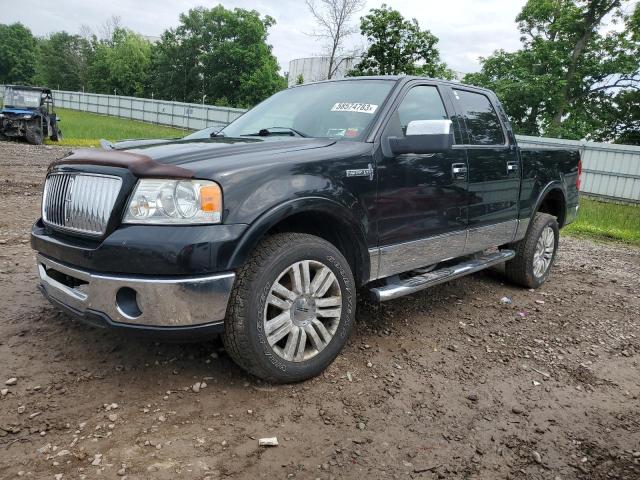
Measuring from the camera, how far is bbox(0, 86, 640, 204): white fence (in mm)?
15469

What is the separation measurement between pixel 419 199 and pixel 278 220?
124 centimetres

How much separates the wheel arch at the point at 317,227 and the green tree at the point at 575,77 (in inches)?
1030

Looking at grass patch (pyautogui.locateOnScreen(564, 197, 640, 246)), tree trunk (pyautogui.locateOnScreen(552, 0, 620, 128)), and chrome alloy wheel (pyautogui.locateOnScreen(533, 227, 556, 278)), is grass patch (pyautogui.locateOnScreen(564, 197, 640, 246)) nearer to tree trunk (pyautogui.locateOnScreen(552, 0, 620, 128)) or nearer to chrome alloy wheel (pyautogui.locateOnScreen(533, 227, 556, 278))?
chrome alloy wheel (pyautogui.locateOnScreen(533, 227, 556, 278))

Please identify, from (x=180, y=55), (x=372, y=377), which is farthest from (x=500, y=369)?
(x=180, y=55)

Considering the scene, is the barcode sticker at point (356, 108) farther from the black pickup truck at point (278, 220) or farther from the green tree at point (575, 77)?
the green tree at point (575, 77)

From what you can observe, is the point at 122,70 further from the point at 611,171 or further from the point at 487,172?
the point at 487,172

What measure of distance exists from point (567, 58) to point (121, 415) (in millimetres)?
30225

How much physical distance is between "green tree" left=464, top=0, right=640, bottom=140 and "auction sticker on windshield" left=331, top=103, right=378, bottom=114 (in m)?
25.6

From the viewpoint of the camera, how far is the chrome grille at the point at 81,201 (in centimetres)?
252

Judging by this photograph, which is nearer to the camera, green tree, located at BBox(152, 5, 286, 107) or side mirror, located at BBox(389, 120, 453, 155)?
side mirror, located at BBox(389, 120, 453, 155)

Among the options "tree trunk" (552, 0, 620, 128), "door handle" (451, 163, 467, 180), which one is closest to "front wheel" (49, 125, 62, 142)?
"door handle" (451, 163, 467, 180)

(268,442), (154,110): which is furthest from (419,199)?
(154,110)

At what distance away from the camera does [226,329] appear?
2617 millimetres

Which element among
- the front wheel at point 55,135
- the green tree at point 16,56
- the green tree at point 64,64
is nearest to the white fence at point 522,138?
the front wheel at point 55,135
